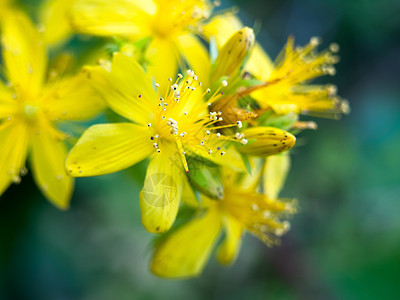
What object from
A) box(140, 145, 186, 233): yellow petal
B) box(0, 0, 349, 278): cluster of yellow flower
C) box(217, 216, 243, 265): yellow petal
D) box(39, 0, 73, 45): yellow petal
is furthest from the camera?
box(39, 0, 73, 45): yellow petal

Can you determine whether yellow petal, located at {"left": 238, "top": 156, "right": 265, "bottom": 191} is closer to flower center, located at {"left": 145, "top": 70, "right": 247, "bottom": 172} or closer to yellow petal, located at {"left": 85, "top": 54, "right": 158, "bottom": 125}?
flower center, located at {"left": 145, "top": 70, "right": 247, "bottom": 172}

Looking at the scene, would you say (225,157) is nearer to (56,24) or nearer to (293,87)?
(293,87)

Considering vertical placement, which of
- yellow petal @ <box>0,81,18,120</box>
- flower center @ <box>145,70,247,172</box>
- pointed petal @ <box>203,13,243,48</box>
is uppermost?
pointed petal @ <box>203,13,243,48</box>

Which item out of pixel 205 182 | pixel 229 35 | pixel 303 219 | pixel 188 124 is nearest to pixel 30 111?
pixel 188 124

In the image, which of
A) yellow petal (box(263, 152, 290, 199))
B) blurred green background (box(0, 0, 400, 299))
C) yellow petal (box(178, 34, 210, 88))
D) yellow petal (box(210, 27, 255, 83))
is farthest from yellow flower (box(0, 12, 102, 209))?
yellow petal (box(263, 152, 290, 199))

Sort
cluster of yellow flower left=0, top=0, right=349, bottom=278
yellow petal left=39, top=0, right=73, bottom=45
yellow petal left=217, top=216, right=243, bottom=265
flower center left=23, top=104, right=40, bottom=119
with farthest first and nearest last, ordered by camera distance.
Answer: yellow petal left=39, top=0, right=73, bottom=45 < yellow petal left=217, top=216, right=243, bottom=265 < flower center left=23, top=104, right=40, bottom=119 < cluster of yellow flower left=0, top=0, right=349, bottom=278

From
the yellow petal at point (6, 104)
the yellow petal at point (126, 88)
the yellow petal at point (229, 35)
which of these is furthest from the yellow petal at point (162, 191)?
the yellow petal at point (6, 104)

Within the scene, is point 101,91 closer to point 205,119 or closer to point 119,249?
point 205,119
